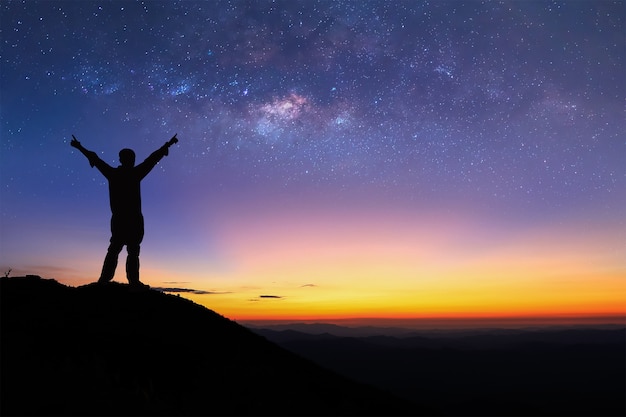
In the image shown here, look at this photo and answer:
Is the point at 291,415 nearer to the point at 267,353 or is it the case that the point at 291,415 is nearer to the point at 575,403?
the point at 267,353

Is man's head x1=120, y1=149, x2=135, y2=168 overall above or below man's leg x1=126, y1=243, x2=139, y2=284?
above

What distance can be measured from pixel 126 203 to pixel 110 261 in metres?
1.49

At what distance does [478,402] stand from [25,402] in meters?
112

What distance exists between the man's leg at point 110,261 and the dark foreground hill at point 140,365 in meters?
0.66

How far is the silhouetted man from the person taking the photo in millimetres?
10727

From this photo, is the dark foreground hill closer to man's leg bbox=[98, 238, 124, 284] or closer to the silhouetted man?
man's leg bbox=[98, 238, 124, 284]

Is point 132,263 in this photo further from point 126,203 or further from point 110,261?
point 126,203

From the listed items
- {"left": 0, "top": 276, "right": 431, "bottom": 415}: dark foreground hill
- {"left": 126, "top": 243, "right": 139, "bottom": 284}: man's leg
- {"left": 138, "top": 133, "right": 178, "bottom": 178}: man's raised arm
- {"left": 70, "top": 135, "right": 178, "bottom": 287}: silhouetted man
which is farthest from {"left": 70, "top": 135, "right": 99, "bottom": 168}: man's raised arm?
{"left": 0, "top": 276, "right": 431, "bottom": 415}: dark foreground hill

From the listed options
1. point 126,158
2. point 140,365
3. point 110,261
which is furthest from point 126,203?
point 140,365

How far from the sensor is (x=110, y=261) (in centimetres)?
1081

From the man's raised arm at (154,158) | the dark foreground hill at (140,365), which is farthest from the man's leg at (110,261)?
the man's raised arm at (154,158)

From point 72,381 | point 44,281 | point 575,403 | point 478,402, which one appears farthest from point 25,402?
point 575,403

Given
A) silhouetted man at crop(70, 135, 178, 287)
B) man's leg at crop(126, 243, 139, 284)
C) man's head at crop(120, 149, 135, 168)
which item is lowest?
man's leg at crop(126, 243, 139, 284)

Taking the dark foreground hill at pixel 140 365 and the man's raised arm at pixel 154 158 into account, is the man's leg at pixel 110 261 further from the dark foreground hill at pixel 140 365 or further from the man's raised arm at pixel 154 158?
the man's raised arm at pixel 154 158
